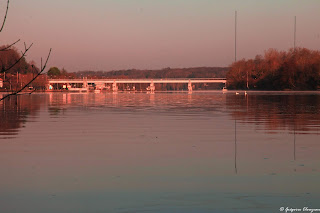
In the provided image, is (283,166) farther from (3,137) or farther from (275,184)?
(3,137)

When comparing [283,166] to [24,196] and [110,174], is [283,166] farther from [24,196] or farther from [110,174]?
[24,196]

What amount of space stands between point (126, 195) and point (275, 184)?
156 inches

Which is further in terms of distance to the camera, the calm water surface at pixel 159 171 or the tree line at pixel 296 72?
the tree line at pixel 296 72

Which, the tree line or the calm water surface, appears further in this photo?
the tree line

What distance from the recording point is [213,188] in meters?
13.4

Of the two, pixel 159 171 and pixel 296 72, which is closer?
pixel 159 171

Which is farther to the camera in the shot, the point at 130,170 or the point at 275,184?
the point at 130,170

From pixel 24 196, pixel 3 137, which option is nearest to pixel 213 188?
pixel 24 196

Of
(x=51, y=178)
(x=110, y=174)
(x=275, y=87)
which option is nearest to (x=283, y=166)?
(x=110, y=174)

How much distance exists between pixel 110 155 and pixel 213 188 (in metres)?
7.04

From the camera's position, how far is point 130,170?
16266 millimetres

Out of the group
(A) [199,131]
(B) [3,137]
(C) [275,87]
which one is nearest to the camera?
(B) [3,137]

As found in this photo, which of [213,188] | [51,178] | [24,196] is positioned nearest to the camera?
[24,196]

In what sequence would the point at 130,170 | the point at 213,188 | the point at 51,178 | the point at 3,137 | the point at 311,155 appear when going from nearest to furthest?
the point at 213,188 < the point at 51,178 < the point at 130,170 < the point at 311,155 < the point at 3,137
